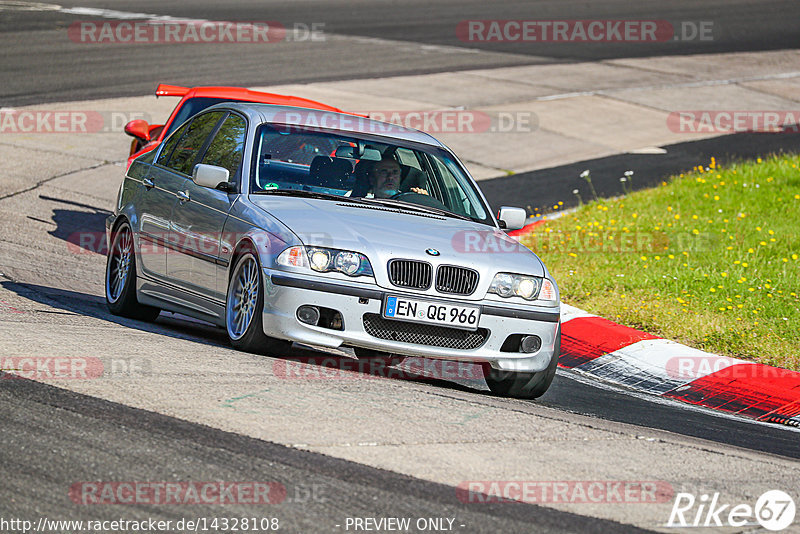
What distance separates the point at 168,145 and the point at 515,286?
10.6ft

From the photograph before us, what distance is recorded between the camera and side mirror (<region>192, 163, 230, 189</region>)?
302 inches

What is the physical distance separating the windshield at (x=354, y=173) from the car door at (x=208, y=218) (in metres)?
0.22

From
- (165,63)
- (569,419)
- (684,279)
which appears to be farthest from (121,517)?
(165,63)

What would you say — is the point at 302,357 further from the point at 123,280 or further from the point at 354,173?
the point at 123,280

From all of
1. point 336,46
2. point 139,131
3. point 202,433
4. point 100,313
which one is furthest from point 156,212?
point 336,46

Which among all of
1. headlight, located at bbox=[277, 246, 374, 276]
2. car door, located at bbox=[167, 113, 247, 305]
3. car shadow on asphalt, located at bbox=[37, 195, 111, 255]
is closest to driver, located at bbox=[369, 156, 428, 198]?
car door, located at bbox=[167, 113, 247, 305]

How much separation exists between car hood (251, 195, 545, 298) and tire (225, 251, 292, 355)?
363 millimetres

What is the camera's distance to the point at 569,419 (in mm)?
6605

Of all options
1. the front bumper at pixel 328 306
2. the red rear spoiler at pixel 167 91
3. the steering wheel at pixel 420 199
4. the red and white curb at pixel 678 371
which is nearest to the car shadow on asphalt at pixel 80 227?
the red rear spoiler at pixel 167 91

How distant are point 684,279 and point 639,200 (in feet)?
12.5

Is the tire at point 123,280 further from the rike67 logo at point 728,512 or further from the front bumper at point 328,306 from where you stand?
the rike67 logo at point 728,512

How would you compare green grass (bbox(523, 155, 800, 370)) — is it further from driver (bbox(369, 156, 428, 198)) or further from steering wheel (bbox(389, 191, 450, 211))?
driver (bbox(369, 156, 428, 198))

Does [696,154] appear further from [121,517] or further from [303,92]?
[121,517]

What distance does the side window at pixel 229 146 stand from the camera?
8.11 meters
